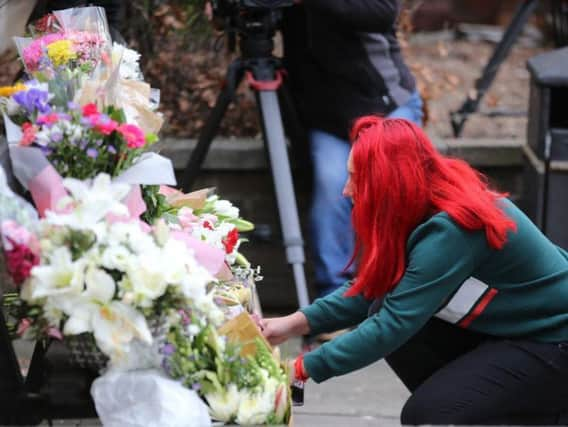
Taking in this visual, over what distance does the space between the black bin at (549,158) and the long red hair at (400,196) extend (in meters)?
1.83

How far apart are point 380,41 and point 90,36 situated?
1.87 meters

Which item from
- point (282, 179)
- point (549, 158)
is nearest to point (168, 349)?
point (282, 179)

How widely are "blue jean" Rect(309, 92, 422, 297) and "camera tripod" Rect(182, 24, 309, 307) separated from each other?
129 millimetres

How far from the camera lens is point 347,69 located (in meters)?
4.47

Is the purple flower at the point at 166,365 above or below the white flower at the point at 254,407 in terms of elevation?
above

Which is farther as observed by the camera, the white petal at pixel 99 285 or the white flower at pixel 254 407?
the white flower at pixel 254 407

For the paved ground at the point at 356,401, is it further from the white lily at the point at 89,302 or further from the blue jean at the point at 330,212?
the white lily at the point at 89,302

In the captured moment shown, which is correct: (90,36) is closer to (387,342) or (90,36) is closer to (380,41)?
(387,342)

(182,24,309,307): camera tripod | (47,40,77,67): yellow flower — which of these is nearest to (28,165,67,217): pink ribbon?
(47,40,77,67): yellow flower

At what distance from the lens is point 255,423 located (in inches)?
93.0

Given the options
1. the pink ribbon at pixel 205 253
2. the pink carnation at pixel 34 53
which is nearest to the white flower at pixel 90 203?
the pink ribbon at pixel 205 253

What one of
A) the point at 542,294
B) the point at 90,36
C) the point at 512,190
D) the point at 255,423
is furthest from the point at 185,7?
the point at 255,423

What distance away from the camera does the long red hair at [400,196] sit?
278 centimetres

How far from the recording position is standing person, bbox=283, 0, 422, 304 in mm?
4457
